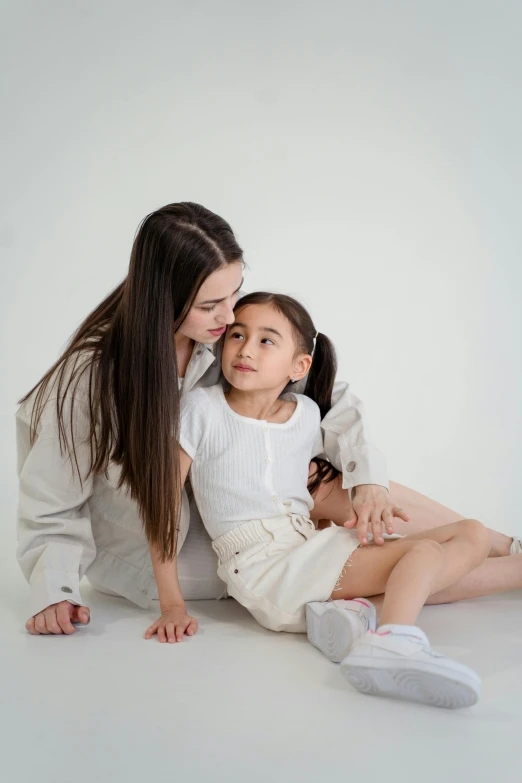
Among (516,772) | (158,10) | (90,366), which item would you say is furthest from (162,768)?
(158,10)

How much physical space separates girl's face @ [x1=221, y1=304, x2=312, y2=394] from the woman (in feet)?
0.23

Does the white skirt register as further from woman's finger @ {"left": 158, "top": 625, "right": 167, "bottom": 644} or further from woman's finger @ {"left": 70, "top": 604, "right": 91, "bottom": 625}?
woman's finger @ {"left": 70, "top": 604, "right": 91, "bottom": 625}

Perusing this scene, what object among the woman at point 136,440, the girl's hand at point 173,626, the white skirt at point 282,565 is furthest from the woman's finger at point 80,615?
the white skirt at point 282,565

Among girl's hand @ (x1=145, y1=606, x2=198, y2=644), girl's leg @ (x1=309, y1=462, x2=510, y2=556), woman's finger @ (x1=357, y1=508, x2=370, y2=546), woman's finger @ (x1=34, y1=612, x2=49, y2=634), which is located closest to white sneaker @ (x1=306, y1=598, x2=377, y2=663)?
woman's finger @ (x1=357, y1=508, x2=370, y2=546)

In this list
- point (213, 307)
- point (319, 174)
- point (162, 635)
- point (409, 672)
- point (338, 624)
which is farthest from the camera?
point (319, 174)

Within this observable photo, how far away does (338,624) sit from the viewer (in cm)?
168

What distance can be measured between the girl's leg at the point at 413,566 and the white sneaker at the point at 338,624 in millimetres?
47

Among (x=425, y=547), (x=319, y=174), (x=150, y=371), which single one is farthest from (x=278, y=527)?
(x=319, y=174)

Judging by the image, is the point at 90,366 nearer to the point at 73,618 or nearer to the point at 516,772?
the point at 73,618

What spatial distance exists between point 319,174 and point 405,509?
2.15 meters

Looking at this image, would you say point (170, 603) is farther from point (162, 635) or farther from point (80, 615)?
point (80, 615)

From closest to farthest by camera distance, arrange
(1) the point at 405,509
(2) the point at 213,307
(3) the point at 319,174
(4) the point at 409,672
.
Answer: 1. (4) the point at 409,672
2. (2) the point at 213,307
3. (1) the point at 405,509
4. (3) the point at 319,174

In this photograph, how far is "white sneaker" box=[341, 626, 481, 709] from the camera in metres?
1.40

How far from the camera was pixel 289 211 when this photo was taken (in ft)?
12.7
